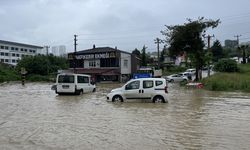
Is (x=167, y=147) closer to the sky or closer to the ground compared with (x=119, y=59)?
closer to the ground

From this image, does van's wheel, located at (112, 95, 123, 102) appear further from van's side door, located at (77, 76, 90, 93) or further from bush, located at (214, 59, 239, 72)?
bush, located at (214, 59, 239, 72)

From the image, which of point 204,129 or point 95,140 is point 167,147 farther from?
point 204,129

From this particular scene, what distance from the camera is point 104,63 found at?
75.1 meters

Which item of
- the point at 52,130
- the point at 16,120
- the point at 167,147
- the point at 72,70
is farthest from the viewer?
the point at 72,70

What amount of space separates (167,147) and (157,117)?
6.57 m

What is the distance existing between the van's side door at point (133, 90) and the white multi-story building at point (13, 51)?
111 m

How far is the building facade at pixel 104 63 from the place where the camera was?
242 ft

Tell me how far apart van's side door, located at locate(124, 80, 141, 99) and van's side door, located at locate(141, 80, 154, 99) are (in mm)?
257

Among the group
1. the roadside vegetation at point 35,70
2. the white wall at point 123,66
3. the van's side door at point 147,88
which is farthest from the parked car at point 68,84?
the roadside vegetation at point 35,70

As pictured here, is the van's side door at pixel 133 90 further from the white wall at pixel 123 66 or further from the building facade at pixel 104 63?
the white wall at pixel 123 66

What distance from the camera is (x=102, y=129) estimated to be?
43.6 ft

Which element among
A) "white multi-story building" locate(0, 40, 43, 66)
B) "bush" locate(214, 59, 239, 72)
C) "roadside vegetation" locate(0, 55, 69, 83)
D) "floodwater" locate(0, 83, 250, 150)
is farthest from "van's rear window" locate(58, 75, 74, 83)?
"white multi-story building" locate(0, 40, 43, 66)

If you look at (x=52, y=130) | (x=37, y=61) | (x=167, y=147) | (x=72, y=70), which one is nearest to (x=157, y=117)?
(x=52, y=130)

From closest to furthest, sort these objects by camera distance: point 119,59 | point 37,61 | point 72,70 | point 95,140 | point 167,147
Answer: point 167,147, point 95,140, point 119,59, point 72,70, point 37,61
